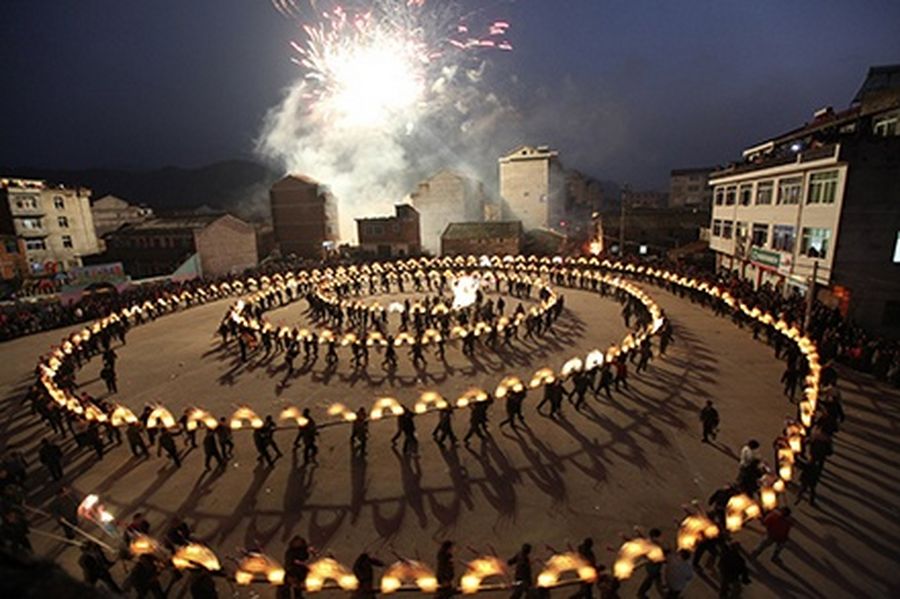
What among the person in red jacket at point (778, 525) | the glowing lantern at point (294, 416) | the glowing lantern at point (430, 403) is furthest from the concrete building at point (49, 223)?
the person in red jacket at point (778, 525)

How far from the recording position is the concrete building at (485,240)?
53688 mm

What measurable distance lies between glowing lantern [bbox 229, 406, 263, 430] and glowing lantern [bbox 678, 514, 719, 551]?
36.0ft

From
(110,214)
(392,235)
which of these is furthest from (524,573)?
(110,214)

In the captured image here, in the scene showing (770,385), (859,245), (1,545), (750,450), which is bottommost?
(770,385)

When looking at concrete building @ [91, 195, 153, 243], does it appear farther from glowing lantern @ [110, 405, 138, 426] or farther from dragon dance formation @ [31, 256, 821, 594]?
glowing lantern @ [110, 405, 138, 426]

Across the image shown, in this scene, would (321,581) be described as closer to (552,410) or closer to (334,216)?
(552,410)

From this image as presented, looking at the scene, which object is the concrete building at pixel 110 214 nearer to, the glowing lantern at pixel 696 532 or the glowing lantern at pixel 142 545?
the glowing lantern at pixel 142 545

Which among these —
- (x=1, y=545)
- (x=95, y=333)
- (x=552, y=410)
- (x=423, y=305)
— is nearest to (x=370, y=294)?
(x=423, y=305)

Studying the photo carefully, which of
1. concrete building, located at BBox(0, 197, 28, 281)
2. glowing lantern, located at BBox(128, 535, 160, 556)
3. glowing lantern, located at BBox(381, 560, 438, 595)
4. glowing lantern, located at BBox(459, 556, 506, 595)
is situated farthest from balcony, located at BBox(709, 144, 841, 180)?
concrete building, located at BBox(0, 197, 28, 281)

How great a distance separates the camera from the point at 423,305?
28516 mm

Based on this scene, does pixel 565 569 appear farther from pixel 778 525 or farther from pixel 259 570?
pixel 259 570

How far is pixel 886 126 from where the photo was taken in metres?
26.8

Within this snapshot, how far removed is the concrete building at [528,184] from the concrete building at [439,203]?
5621mm

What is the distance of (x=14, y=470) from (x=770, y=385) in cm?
2476
